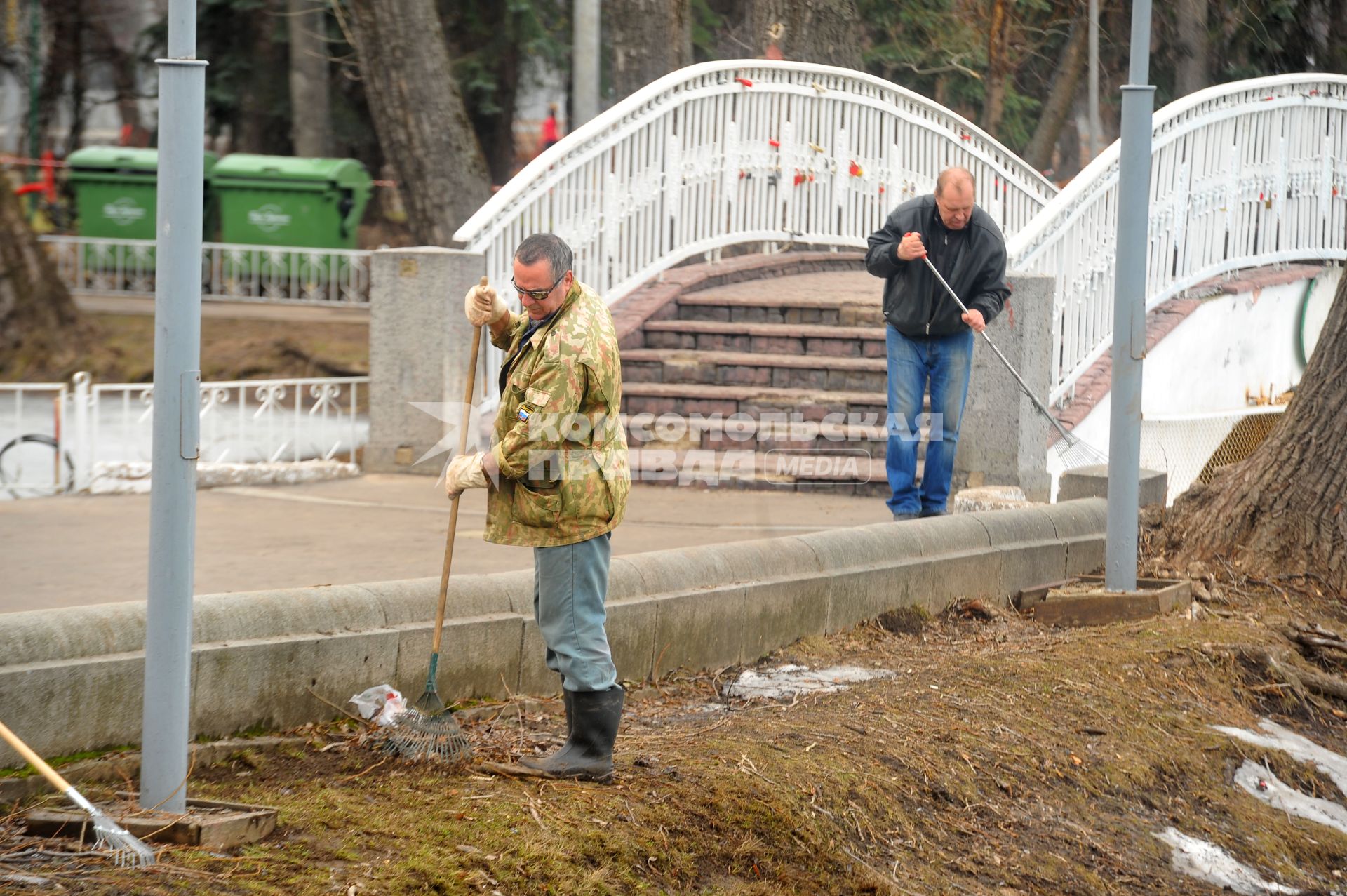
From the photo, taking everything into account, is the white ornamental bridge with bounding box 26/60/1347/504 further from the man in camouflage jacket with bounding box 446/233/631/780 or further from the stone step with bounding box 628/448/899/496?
the man in camouflage jacket with bounding box 446/233/631/780

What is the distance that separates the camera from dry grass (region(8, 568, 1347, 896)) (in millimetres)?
3932

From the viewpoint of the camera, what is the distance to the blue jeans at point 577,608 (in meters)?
4.46

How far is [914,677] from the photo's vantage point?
6.08 metres

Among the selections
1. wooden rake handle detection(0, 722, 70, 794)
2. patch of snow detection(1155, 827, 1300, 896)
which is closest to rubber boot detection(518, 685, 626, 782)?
wooden rake handle detection(0, 722, 70, 794)

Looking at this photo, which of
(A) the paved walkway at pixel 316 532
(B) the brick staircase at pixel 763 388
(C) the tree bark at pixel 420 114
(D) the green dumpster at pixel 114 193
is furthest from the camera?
(D) the green dumpster at pixel 114 193

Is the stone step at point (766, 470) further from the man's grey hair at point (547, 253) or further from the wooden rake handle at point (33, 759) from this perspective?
the wooden rake handle at point (33, 759)

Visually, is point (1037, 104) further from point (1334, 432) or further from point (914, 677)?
point (914, 677)

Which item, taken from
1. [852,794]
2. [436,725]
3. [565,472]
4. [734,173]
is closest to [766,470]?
[734,173]

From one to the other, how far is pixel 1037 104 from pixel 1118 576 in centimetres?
2001

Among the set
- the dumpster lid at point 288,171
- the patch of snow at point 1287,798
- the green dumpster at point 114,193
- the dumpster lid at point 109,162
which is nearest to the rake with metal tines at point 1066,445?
the patch of snow at point 1287,798

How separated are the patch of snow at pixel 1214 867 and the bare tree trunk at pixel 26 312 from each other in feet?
32.9

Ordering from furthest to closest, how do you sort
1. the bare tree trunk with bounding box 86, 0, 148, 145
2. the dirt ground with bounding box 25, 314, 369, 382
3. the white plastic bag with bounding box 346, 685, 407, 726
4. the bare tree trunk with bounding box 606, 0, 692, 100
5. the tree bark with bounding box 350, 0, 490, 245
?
the bare tree trunk with bounding box 86, 0, 148, 145 < the bare tree trunk with bounding box 606, 0, 692, 100 < the dirt ground with bounding box 25, 314, 369, 382 < the tree bark with bounding box 350, 0, 490, 245 < the white plastic bag with bounding box 346, 685, 407, 726

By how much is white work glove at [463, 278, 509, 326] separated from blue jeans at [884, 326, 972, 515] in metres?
3.80

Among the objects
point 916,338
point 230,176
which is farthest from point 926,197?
point 230,176
